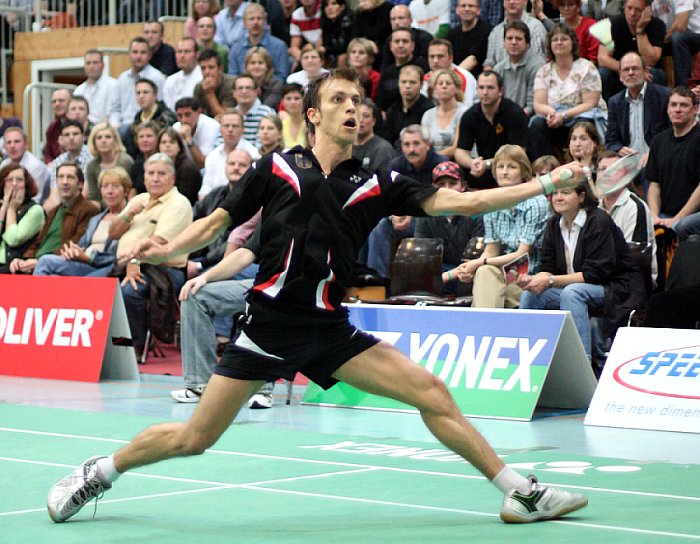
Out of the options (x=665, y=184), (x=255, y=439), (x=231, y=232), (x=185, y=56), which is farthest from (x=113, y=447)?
(x=185, y=56)

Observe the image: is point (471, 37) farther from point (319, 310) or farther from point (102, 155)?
point (319, 310)

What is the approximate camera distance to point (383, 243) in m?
12.6

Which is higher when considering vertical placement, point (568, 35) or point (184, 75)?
point (568, 35)

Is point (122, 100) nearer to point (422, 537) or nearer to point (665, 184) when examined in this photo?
point (665, 184)

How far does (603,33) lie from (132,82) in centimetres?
745

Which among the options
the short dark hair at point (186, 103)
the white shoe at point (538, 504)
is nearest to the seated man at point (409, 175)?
the short dark hair at point (186, 103)

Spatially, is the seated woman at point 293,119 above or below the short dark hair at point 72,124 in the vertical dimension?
above

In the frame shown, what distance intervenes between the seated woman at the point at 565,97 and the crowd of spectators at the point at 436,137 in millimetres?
21

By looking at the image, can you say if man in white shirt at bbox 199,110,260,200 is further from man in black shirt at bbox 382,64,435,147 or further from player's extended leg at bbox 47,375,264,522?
player's extended leg at bbox 47,375,264,522

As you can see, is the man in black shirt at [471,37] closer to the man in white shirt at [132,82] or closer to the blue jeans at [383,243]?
the blue jeans at [383,243]

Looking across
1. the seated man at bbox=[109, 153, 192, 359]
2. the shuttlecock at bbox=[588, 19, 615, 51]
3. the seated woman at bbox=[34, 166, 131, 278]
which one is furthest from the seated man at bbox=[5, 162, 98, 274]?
the shuttlecock at bbox=[588, 19, 615, 51]

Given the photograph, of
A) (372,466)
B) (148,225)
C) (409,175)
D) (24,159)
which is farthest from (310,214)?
(24,159)

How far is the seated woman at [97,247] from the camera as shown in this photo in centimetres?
1365

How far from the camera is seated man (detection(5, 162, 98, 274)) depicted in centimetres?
1444
